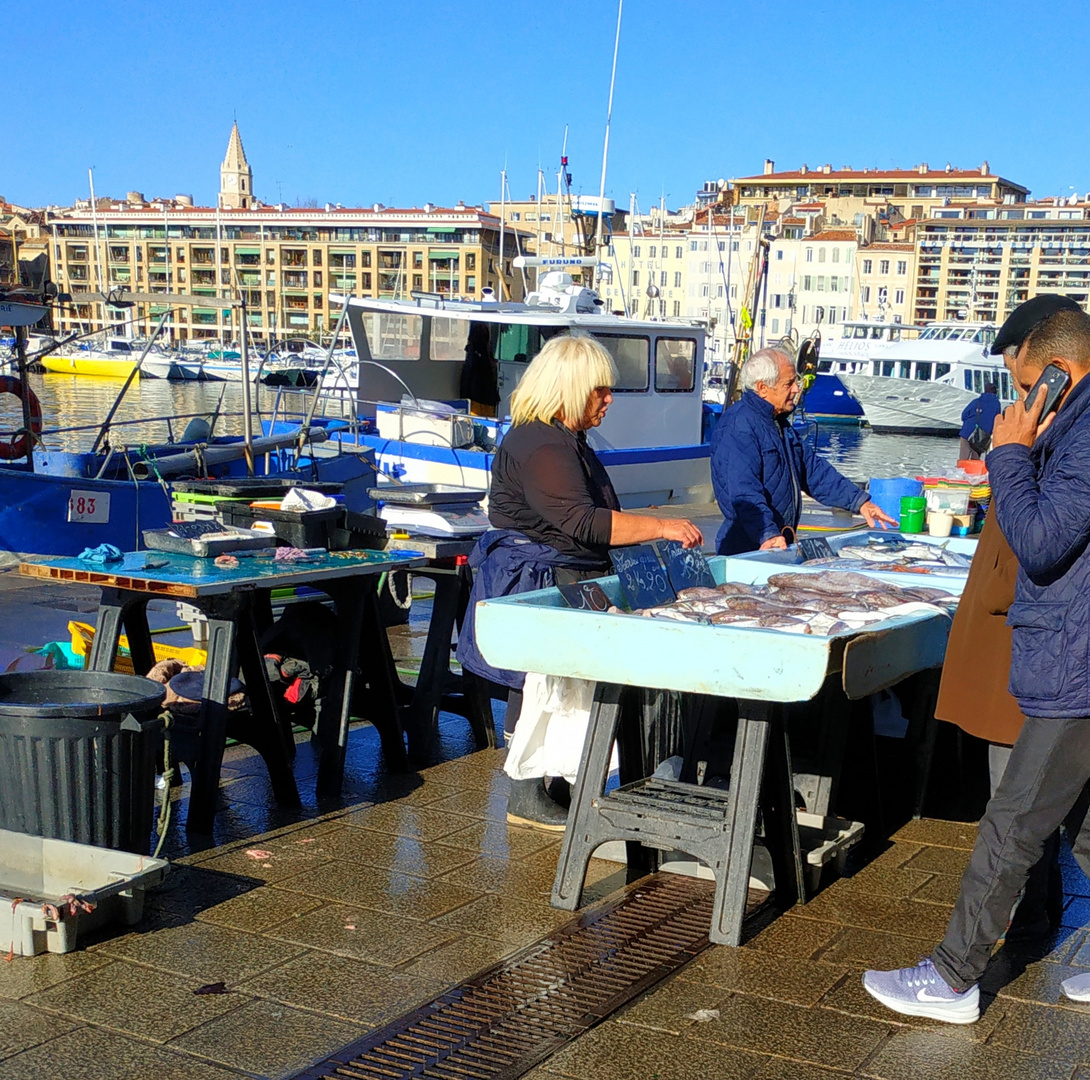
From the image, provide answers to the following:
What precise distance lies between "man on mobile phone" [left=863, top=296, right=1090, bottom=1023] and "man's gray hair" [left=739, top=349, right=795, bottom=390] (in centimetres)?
→ 253

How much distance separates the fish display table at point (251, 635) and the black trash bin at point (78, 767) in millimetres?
564

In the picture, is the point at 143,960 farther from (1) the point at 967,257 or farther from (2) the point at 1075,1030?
(1) the point at 967,257

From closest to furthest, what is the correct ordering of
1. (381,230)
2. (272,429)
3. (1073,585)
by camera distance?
(1073,585)
(272,429)
(381,230)

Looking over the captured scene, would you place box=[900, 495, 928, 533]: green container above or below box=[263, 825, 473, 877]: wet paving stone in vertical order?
above

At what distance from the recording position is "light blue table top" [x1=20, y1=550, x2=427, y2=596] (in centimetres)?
459

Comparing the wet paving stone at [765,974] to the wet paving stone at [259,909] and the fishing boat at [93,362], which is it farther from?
the fishing boat at [93,362]

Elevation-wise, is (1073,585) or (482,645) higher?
(1073,585)

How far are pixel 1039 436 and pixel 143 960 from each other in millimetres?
2802

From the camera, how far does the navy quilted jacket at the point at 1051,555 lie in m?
3.11

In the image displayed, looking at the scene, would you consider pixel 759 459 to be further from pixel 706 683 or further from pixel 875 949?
pixel 875 949

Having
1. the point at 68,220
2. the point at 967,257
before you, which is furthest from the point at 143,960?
the point at 68,220

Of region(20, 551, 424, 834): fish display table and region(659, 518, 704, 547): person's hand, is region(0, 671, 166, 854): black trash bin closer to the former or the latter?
region(20, 551, 424, 834): fish display table

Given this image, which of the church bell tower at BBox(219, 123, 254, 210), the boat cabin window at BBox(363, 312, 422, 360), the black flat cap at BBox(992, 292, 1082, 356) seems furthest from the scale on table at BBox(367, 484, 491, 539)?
the church bell tower at BBox(219, 123, 254, 210)

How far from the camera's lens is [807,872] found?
4.29 meters
